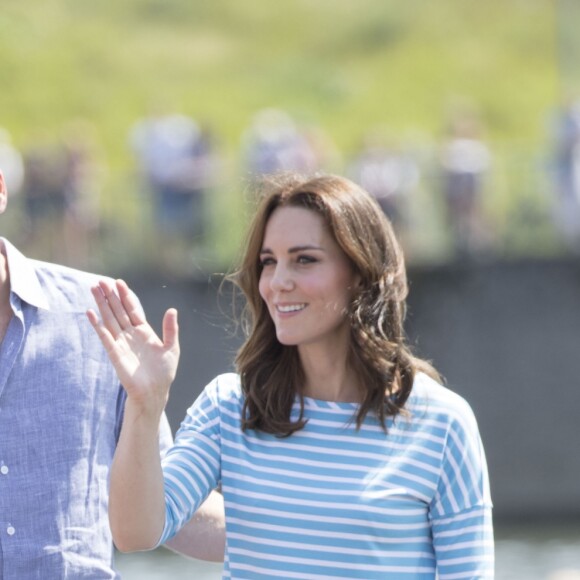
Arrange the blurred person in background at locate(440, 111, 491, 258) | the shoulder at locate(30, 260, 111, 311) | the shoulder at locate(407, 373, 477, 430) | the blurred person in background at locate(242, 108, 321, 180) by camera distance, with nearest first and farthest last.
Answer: the shoulder at locate(407, 373, 477, 430), the shoulder at locate(30, 260, 111, 311), the blurred person in background at locate(242, 108, 321, 180), the blurred person in background at locate(440, 111, 491, 258)

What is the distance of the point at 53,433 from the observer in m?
3.79

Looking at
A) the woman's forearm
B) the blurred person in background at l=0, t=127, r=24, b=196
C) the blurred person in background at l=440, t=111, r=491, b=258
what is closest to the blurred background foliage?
the blurred person in background at l=0, t=127, r=24, b=196

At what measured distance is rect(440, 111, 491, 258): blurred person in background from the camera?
611 inches

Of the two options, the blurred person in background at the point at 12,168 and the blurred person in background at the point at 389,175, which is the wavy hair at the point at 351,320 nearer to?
the blurred person in background at the point at 389,175

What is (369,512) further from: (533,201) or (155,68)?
(155,68)

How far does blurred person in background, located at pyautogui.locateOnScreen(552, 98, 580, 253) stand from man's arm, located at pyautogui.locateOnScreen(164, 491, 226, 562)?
1177cm

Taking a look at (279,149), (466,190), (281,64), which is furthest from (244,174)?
(281,64)

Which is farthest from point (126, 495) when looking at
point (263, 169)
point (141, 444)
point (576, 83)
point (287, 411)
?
point (576, 83)

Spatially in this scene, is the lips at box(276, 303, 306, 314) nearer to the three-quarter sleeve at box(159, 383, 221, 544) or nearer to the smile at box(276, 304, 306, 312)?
the smile at box(276, 304, 306, 312)

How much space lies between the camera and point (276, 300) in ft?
12.2

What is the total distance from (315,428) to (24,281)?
0.79 meters

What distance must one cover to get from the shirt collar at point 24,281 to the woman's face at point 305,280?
21.4 inches

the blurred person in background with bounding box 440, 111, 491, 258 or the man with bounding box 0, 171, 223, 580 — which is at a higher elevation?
the blurred person in background with bounding box 440, 111, 491, 258

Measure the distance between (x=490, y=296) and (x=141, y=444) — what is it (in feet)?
41.1
